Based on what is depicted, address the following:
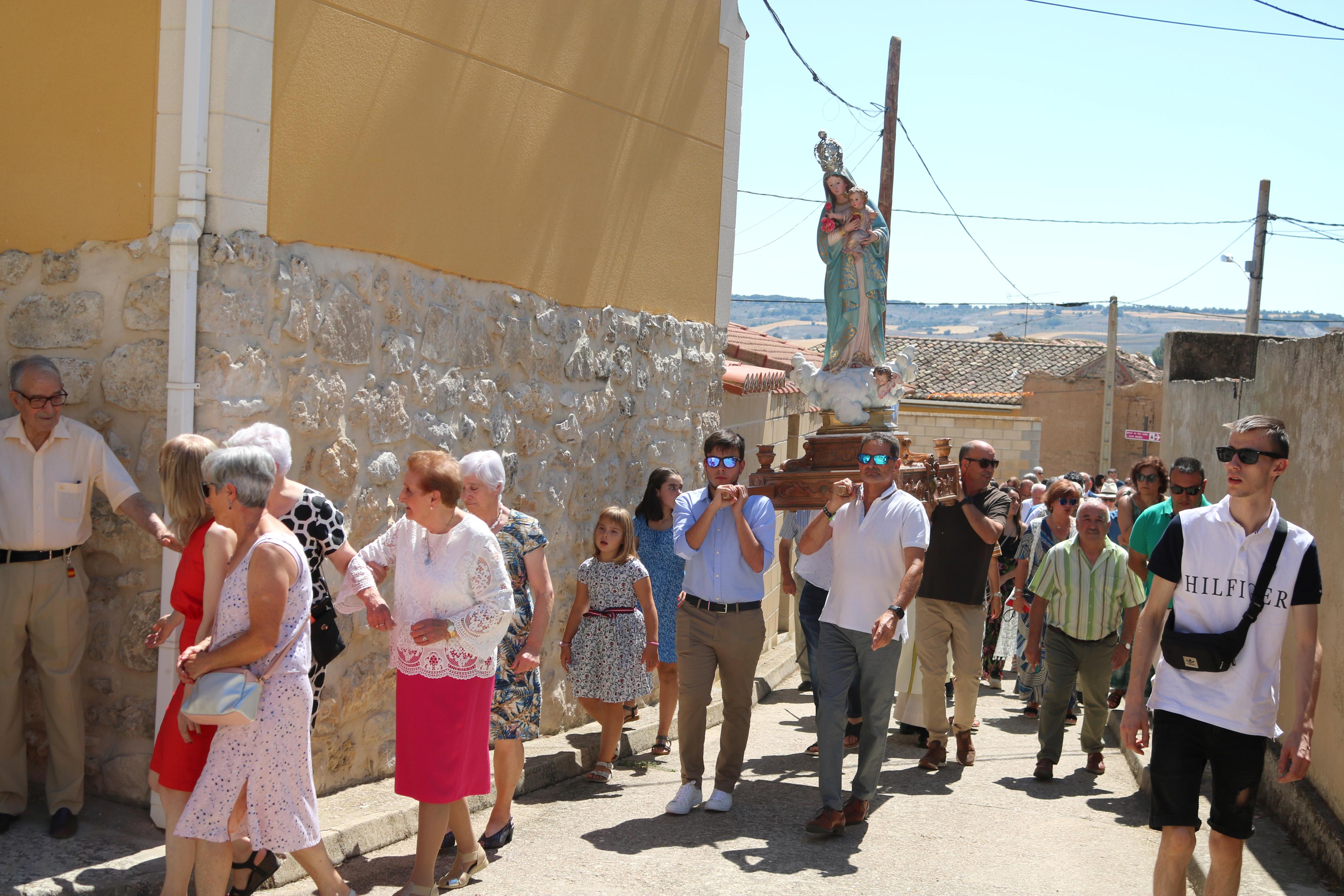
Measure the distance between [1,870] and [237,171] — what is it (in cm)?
296

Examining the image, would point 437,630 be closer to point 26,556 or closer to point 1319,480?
point 26,556

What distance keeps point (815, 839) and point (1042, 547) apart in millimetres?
4283

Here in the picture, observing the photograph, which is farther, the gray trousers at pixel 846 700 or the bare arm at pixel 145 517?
the gray trousers at pixel 846 700

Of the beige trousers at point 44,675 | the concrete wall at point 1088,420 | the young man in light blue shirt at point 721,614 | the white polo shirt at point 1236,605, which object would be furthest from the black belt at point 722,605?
the concrete wall at point 1088,420

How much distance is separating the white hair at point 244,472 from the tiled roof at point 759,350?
6062 millimetres

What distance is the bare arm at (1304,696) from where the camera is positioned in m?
4.05

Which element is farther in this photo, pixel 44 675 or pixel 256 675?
pixel 44 675

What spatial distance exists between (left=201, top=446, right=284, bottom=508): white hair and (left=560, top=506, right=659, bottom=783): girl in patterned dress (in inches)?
108

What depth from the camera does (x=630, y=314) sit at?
8289 millimetres

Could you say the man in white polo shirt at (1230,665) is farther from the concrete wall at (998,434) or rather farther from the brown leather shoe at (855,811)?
the concrete wall at (998,434)

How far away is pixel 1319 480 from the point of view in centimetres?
610

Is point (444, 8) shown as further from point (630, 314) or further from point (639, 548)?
point (639, 548)

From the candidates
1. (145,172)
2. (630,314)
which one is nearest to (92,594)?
(145,172)

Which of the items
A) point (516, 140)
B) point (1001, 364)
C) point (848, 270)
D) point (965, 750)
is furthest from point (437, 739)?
point (1001, 364)
